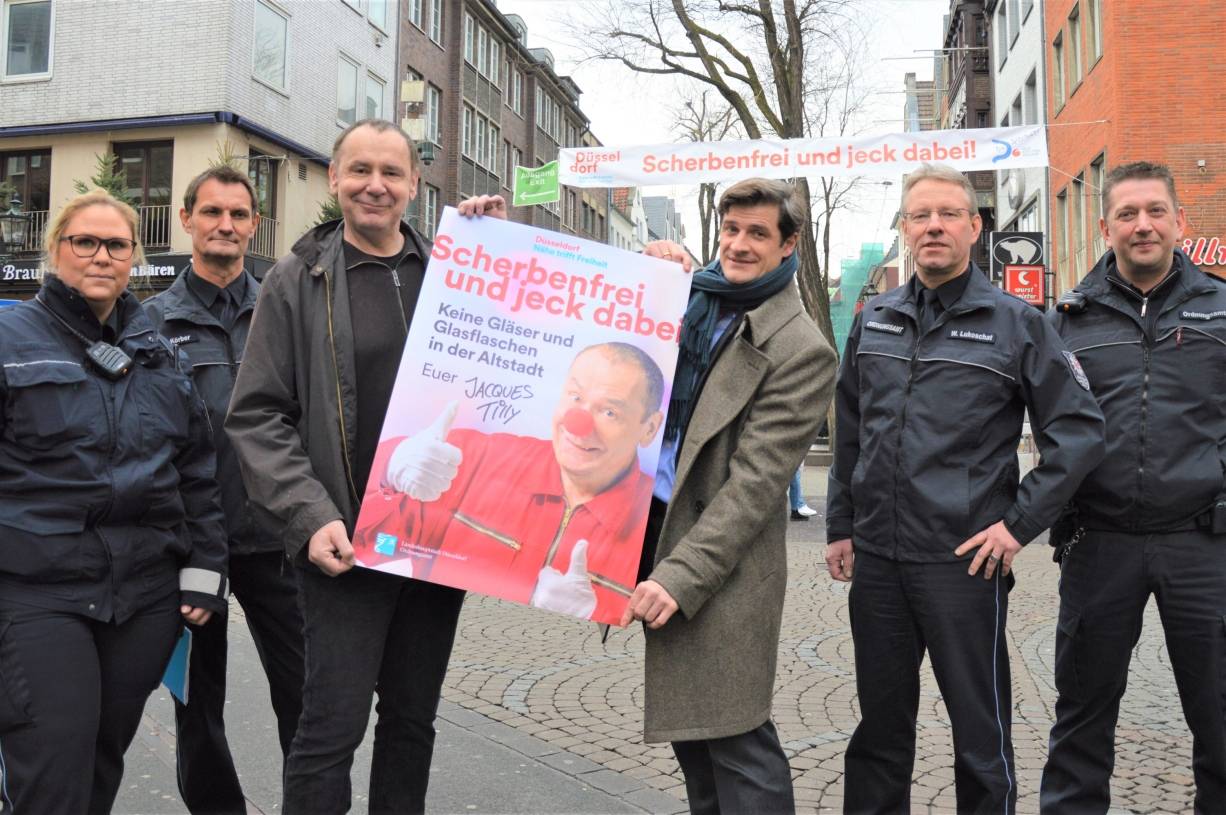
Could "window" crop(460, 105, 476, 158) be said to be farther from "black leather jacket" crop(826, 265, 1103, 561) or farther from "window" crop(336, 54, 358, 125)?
"black leather jacket" crop(826, 265, 1103, 561)

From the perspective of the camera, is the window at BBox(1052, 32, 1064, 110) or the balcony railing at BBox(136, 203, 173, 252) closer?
the balcony railing at BBox(136, 203, 173, 252)

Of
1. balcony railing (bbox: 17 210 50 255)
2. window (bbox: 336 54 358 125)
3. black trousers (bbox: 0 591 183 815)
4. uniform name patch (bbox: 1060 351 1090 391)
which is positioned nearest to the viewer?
black trousers (bbox: 0 591 183 815)

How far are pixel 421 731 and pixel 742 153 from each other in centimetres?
1011

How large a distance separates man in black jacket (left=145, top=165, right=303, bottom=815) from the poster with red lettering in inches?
38.1

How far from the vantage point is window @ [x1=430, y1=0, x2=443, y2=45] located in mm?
34969

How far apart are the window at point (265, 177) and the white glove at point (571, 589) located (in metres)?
23.0

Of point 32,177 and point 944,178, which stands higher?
point 32,177

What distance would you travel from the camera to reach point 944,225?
10.7 feet

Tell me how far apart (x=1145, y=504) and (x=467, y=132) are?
120 feet

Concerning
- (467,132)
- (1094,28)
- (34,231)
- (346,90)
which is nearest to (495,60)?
(467,132)

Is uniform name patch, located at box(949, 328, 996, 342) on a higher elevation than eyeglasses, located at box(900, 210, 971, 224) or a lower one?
lower

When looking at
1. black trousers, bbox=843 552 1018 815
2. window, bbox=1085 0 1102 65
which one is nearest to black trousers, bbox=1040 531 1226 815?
black trousers, bbox=843 552 1018 815

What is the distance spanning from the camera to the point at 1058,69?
1014 inches

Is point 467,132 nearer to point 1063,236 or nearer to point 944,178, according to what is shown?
point 1063,236
